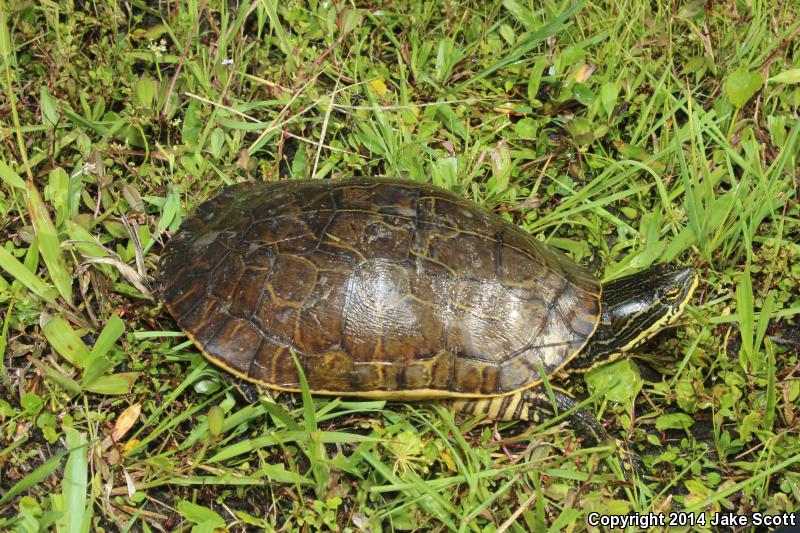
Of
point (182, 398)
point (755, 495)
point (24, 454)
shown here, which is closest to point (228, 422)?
point (182, 398)

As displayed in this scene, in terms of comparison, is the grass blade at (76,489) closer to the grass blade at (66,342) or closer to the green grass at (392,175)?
the green grass at (392,175)

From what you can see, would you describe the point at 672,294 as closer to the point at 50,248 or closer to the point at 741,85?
the point at 741,85

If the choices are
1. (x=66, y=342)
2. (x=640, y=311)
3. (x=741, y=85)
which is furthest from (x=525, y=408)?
(x=741, y=85)

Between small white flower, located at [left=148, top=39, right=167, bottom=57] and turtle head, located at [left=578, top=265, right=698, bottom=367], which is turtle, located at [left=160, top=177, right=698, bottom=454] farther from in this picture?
small white flower, located at [left=148, top=39, right=167, bottom=57]

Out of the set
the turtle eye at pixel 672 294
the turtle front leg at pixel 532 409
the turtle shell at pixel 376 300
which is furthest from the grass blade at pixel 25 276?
the turtle eye at pixel 672 294

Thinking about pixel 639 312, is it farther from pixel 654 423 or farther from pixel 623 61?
pixel 623 61

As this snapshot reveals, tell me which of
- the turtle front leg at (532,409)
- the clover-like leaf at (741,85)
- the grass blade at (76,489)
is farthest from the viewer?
the clover-like leaf at (741,85)

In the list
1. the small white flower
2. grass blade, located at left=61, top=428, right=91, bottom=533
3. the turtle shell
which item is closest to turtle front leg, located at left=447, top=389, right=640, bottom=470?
the turtle shell
